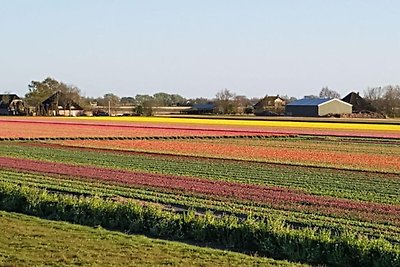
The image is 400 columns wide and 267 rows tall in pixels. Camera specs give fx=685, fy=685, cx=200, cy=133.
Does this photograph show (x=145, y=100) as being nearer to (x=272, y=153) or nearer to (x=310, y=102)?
(x=310, y=102)

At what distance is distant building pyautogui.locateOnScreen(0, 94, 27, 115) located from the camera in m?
142

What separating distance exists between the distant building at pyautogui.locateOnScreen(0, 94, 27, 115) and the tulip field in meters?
99.6

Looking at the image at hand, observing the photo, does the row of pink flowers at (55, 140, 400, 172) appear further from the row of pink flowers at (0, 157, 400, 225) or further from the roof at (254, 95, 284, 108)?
the roof at (254, 95, 284, 108)

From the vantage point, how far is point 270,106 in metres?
158

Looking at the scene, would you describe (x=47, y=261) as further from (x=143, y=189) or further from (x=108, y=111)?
(x=108, y=111)

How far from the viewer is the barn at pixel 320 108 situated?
137m

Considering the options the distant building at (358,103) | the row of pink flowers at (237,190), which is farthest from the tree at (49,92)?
the row of pink flowers at (237,190)

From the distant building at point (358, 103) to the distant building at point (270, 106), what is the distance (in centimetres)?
1491

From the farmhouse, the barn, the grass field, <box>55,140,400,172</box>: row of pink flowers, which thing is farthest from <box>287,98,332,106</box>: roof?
the grass field

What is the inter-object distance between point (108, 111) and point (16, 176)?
381 ft

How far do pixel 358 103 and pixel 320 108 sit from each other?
15.4m

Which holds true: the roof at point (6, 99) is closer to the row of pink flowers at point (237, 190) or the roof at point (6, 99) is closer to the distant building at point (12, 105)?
the distant building at point (12, 105)

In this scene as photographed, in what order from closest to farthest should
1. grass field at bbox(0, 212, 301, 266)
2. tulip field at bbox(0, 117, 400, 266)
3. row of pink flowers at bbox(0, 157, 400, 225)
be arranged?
grass field at bbox(0, 212, 301, 266) → tulip field at bbox(0, 117, 400, 266) → row of pink flowers at bbox(0, 157, 400, 225)

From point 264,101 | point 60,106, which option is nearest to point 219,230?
point 60,106
